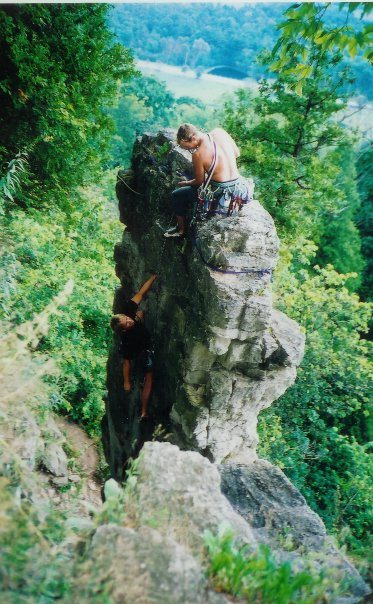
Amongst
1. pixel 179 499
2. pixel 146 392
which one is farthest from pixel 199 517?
pixel 146 392

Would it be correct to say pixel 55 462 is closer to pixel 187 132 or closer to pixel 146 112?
pixel 187 132

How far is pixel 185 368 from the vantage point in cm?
634

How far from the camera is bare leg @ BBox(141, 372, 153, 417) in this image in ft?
24.8

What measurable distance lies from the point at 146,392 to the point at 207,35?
15246mm

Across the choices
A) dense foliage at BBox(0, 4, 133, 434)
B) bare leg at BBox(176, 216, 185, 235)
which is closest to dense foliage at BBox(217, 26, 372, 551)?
dense foliage at BBox(0, 4, 133, 434)

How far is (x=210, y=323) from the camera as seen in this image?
223 inches

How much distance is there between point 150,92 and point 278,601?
55537 millimetres

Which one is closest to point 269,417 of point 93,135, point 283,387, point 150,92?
point 283,387

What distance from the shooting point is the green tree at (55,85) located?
7441 mm

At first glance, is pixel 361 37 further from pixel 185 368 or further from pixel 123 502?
pixel 185 368

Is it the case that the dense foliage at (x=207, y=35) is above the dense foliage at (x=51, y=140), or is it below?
above

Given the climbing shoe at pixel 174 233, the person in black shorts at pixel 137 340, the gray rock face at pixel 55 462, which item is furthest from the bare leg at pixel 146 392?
the climbing shoe at pixel 174 233

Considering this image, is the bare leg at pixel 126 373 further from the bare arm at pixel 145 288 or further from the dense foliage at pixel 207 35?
the dense foliage at pixel 207 35

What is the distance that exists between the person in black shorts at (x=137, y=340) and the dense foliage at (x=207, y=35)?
35.7ft
